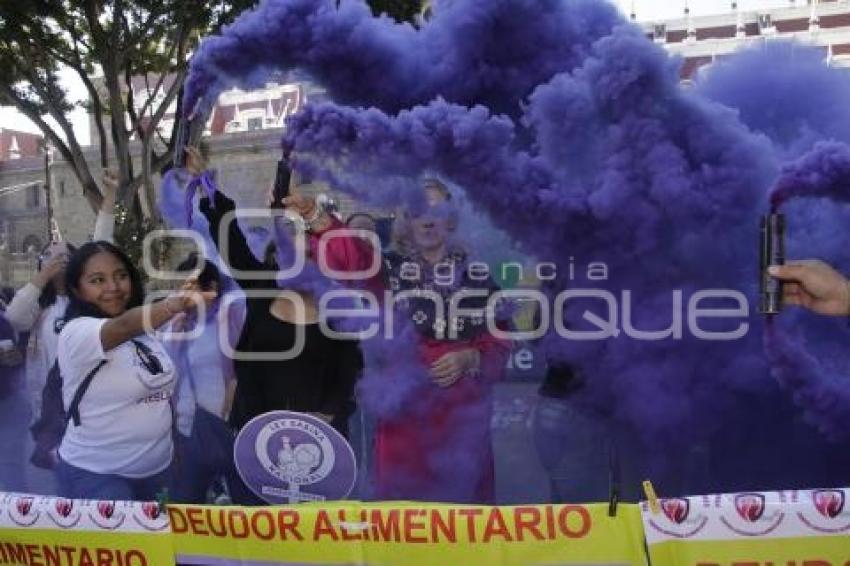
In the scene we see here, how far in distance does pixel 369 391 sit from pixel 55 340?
4.79ft

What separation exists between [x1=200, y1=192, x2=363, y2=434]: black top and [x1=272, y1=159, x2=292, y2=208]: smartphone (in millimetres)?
262

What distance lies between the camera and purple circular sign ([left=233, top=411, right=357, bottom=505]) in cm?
292

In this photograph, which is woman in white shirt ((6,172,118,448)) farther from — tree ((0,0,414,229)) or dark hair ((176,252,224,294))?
tree ((0,0,414,229))

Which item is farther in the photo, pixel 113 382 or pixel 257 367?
pixel 257 367

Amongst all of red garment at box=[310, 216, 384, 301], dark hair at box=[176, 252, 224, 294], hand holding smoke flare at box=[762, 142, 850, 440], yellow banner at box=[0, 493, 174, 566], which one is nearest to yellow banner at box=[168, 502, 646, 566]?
yellow banner at box=[0, 493, 174, 566]

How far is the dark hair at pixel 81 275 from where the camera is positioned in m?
2.99

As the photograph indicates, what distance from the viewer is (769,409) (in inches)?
109

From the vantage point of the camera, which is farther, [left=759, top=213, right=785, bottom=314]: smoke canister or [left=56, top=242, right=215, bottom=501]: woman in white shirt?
[left=56, top=242, right=215, bottom=501]: woman in white shirt

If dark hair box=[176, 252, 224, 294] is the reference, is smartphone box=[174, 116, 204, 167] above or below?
above

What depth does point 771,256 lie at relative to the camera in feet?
7.84

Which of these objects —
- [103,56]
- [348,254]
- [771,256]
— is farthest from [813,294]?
[103,56]

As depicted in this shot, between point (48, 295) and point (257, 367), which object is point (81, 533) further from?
point (48, 295)

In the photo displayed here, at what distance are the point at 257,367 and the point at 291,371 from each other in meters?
0.13

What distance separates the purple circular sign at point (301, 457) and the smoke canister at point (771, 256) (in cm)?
136
